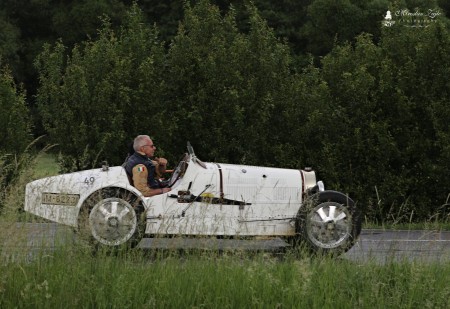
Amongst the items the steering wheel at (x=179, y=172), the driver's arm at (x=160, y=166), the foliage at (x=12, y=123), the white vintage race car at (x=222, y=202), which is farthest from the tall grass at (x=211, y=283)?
the foliage at (x=12, y=123)

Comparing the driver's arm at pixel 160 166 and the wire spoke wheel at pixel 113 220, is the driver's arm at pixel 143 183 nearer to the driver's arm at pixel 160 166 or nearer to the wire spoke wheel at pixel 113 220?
the wire spoke wheel at pixel 113 220

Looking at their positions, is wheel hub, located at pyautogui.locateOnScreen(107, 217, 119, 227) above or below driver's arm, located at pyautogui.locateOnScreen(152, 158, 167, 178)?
below

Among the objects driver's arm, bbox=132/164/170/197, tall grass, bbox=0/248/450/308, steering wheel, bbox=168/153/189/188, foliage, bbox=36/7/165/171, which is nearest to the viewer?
tall grass, bbox=0/248/450/308

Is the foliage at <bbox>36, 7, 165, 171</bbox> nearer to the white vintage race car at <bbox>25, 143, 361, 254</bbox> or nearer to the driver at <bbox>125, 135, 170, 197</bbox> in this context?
the driver at <bbox>125, 135, 170, 197</bbox>

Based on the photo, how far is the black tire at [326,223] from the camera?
12055 mm

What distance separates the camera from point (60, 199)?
1168cm

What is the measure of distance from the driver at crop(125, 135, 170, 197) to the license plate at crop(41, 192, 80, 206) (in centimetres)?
78

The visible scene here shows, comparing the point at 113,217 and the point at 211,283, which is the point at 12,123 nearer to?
the point at 113,217

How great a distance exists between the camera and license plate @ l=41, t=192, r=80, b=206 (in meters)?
11.4

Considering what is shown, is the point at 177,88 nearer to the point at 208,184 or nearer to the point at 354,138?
the point at 354,138

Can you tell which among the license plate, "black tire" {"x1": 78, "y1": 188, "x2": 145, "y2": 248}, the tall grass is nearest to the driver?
"black tire" {"x1": 78, "y1": 188, "x2": 145, "y2": 248}

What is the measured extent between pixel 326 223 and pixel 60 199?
3234 mm

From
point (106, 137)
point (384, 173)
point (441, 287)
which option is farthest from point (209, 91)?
point (441, 287)

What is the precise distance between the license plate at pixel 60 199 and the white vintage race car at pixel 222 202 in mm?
13
